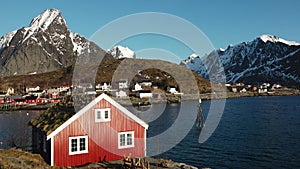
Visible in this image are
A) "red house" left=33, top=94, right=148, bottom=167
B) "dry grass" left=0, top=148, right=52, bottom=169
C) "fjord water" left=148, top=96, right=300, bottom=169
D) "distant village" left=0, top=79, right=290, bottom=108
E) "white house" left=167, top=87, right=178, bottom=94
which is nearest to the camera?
"dry grass" left=0, top=148, right=52, bottom=169

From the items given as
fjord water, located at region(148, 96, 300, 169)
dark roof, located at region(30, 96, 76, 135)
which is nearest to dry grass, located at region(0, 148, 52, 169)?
dark roof, located at region(30, 96, 76, 135)

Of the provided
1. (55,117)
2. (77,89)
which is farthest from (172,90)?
(55,117)

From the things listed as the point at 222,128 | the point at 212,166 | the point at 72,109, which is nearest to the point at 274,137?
the point at 222,128

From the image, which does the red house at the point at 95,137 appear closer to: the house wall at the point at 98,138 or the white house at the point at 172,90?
the house wall at the point at 98,138

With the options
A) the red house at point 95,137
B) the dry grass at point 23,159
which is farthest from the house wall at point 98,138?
the dry grass at point 23,159

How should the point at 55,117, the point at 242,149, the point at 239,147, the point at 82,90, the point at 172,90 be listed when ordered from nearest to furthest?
the point at 55,117 < the point at 242,149 < the point at 239,147 < the point at 82,90 < the point at 172,90

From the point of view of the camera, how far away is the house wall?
24.2m

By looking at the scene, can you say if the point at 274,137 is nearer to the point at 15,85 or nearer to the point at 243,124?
the point at 243,124

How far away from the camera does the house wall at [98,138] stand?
79.6 feet

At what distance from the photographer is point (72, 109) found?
26.5 meters

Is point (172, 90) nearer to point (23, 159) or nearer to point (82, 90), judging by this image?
point (82, 90)

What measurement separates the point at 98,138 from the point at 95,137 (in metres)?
0.25

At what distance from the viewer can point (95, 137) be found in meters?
25.4

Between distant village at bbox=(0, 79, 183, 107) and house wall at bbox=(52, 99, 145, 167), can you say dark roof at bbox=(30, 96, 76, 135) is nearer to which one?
house wall at bbox=(52, 99, 145, 167)
